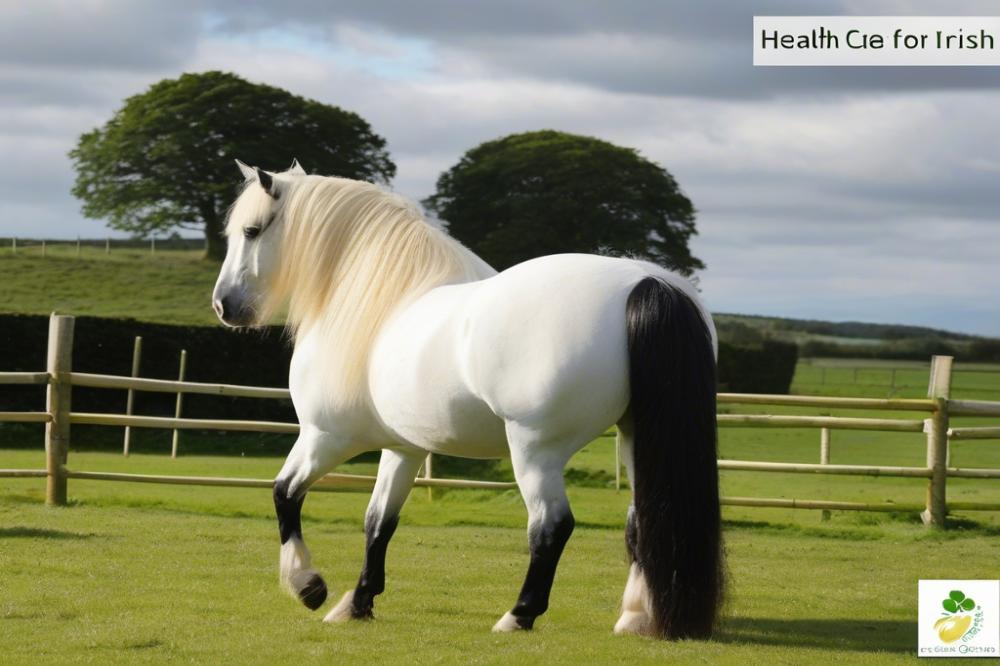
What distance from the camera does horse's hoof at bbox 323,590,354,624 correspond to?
525cm

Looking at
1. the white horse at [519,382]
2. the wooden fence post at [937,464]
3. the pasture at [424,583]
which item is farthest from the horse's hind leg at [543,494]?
the wooden fence post at [937,464]

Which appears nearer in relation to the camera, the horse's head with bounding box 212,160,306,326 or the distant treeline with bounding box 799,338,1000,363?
the horse's head with bounding box 212,160,306,326

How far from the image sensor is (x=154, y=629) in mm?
4934

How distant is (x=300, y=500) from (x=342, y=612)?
0.52 metres

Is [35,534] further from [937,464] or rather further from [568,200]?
[568,200]

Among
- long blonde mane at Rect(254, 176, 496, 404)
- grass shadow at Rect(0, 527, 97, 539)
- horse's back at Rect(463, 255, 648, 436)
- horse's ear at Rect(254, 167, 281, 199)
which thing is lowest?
grass shadow at Rect(0, 527, 97, 539)

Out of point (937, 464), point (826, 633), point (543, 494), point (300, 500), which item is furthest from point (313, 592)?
point (937, 464)

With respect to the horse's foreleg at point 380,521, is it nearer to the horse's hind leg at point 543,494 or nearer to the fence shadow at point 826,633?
the horse's hind leg at point 543,494

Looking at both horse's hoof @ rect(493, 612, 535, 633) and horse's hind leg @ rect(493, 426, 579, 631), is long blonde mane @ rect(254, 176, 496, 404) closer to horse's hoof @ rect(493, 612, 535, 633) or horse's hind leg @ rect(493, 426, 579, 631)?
horse's hind leg @ rect(493, 426, 579, 631)

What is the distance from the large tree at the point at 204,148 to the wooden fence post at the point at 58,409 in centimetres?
3413

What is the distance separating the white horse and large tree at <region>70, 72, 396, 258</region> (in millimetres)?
39061

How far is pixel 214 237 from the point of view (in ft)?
154

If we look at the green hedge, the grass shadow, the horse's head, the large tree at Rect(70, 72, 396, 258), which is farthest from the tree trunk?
the horse's head

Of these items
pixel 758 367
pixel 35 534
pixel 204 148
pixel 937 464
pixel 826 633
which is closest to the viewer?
pixel 826 633
